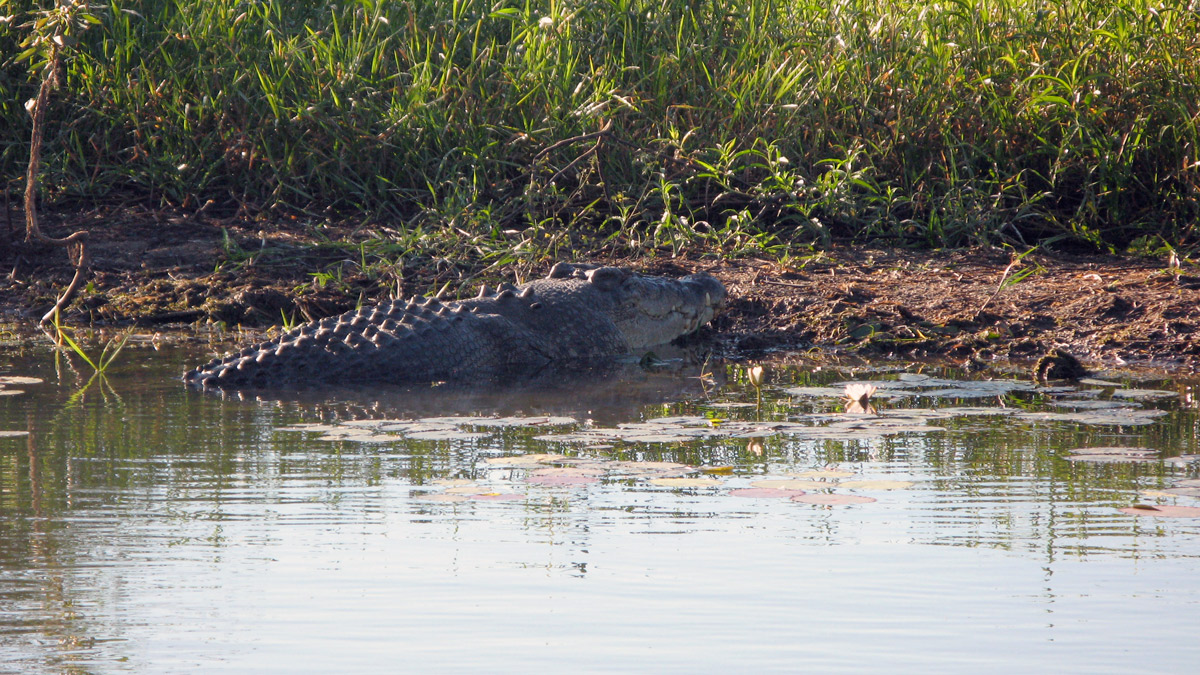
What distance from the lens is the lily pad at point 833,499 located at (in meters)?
2.54

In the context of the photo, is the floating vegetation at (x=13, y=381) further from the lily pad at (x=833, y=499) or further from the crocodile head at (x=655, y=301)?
the lily pad at (x=833, y=499)

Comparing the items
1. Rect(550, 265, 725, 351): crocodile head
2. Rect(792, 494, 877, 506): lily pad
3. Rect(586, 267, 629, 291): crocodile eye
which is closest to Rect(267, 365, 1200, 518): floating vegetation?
Rect(792, 494, 877, 506): lily pad

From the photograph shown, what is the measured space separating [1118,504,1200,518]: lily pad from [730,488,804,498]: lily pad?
0.62 meters

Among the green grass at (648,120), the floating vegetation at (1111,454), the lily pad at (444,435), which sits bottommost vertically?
the floating vegetation at (1111,454)

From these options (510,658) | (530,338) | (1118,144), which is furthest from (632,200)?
(510,658)

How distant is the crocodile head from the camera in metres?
5.23

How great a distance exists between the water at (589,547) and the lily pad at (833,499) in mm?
32

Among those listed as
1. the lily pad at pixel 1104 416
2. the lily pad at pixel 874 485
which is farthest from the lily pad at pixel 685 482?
the lily pad at pixel 1104 416

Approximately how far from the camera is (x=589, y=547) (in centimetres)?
222

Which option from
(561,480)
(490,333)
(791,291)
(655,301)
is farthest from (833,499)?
(791,291)

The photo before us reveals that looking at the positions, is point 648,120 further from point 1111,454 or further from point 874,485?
point 874,485

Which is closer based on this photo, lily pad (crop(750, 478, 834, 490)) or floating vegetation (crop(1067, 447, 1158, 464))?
lily pad (crop(750, 478, 834, 490))

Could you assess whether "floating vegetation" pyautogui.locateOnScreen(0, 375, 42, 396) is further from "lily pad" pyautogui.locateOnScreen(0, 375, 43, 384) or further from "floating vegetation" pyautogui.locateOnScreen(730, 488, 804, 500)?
"floating vegetation" pyautogui.locateOnScreen(730, 488, 804, 500)

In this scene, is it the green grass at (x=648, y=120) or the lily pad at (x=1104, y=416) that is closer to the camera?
the lily pad at (x=1104, y=416)
